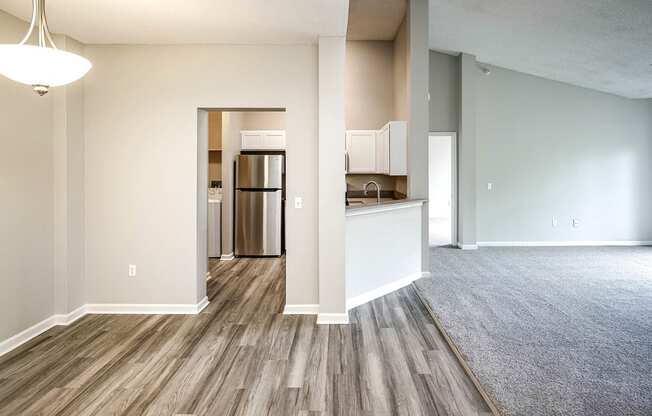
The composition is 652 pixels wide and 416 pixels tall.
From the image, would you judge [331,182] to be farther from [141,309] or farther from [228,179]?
[228,179]

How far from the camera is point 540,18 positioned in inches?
210

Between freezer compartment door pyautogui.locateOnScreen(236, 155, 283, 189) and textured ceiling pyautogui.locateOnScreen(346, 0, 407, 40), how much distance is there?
2312mm

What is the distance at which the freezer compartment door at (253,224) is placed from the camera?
6.98 metres

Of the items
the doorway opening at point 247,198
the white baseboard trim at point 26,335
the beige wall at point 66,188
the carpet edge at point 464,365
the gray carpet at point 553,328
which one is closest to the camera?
the carpet edge at point 464,365

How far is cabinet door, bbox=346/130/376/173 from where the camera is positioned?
6750mm

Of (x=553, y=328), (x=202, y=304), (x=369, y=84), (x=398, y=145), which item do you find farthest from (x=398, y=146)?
(x=202, y=304)

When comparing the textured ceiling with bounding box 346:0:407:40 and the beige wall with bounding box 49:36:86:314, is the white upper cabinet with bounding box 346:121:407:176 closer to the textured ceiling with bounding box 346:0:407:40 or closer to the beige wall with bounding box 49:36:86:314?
the textured ceiling with bounding box 346:0:407:40

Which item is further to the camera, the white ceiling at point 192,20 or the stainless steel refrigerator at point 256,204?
the stainless steel refrigerator at point 256,204

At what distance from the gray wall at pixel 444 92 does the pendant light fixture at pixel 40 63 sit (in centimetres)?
633

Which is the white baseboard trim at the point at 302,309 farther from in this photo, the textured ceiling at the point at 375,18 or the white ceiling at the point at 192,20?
the textured ceiling at the point at 375,18

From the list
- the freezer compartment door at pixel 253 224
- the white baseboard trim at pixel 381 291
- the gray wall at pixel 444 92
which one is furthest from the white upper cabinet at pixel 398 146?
the freezer compartment door at pixel 253 224

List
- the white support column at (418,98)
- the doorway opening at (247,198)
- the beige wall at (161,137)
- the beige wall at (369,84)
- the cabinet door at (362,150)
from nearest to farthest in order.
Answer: the beige wall at (161,137) → the white support column at (418,98) → the cabinet door at (362,150) → the doorway opening at (247,198) → the beige wall at (369,84)

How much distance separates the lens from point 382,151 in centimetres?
630

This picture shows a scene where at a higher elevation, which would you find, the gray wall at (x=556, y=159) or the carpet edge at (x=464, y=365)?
the gray wall at (x=556, y=159)
